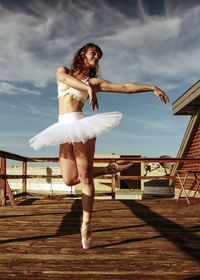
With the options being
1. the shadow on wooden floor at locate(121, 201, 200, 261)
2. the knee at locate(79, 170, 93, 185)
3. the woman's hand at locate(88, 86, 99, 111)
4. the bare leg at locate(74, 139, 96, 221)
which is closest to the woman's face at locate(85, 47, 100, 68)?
the woman's hand at locate(88, 86, 99, 111)

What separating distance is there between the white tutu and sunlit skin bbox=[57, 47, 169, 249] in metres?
0.10

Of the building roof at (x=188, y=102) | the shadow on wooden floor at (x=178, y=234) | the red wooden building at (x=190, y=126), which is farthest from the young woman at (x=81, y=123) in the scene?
the red wooden building at (x=190, y=126)

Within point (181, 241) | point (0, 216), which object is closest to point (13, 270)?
point (181, 241)

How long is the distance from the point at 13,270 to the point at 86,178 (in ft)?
3.15

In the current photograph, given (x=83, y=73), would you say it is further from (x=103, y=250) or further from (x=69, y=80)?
(x=103, y=250)

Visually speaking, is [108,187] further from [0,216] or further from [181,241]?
[181,241]

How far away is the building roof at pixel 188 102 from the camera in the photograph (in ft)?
32.8

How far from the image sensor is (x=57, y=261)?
2.14 m

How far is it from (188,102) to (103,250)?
359 inches

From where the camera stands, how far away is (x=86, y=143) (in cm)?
253

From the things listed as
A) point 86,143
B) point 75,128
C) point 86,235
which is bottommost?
point 86,235

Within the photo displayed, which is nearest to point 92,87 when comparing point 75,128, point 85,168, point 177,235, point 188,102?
point 75,128

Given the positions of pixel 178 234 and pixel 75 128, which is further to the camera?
pixel 178 234

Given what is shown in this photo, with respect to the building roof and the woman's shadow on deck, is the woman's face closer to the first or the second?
the woman's shadow on deck
